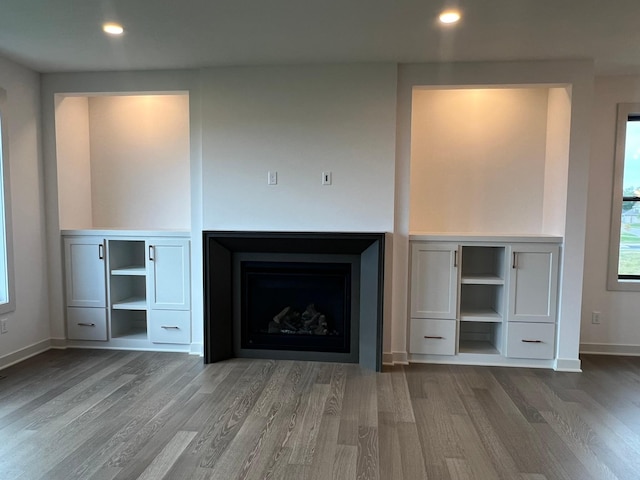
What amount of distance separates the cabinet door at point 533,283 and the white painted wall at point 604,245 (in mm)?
668

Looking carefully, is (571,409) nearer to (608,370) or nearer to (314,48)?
(608,370)

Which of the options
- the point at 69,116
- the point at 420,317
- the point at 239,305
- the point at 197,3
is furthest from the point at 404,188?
the point at 69,116

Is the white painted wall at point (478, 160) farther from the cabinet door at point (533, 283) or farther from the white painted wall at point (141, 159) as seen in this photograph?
the white painted wall at point (141, 159)

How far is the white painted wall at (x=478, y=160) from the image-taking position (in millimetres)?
3838

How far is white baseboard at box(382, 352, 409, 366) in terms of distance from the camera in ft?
11.9

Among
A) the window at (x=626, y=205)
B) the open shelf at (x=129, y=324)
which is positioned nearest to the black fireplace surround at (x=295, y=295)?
the open shelf at (x=129, y=324)

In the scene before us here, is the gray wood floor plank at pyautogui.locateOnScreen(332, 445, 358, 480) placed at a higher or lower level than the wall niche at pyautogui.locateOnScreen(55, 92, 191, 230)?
lower

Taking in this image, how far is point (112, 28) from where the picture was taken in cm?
278

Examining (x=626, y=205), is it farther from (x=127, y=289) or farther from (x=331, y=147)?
(x=127, y=289)

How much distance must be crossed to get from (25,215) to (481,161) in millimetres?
4039

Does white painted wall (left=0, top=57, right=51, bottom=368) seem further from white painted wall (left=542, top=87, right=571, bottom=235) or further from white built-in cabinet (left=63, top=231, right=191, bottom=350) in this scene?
white painted wall (left=542, top=87, right=571, bottom=235)

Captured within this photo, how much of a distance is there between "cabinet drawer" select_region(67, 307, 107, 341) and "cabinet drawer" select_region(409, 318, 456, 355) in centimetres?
281

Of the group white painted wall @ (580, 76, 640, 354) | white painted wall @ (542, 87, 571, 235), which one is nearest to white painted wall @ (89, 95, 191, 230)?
white painted wall @ (542, 87, 571, 235)

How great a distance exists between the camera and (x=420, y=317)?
3623 mm
